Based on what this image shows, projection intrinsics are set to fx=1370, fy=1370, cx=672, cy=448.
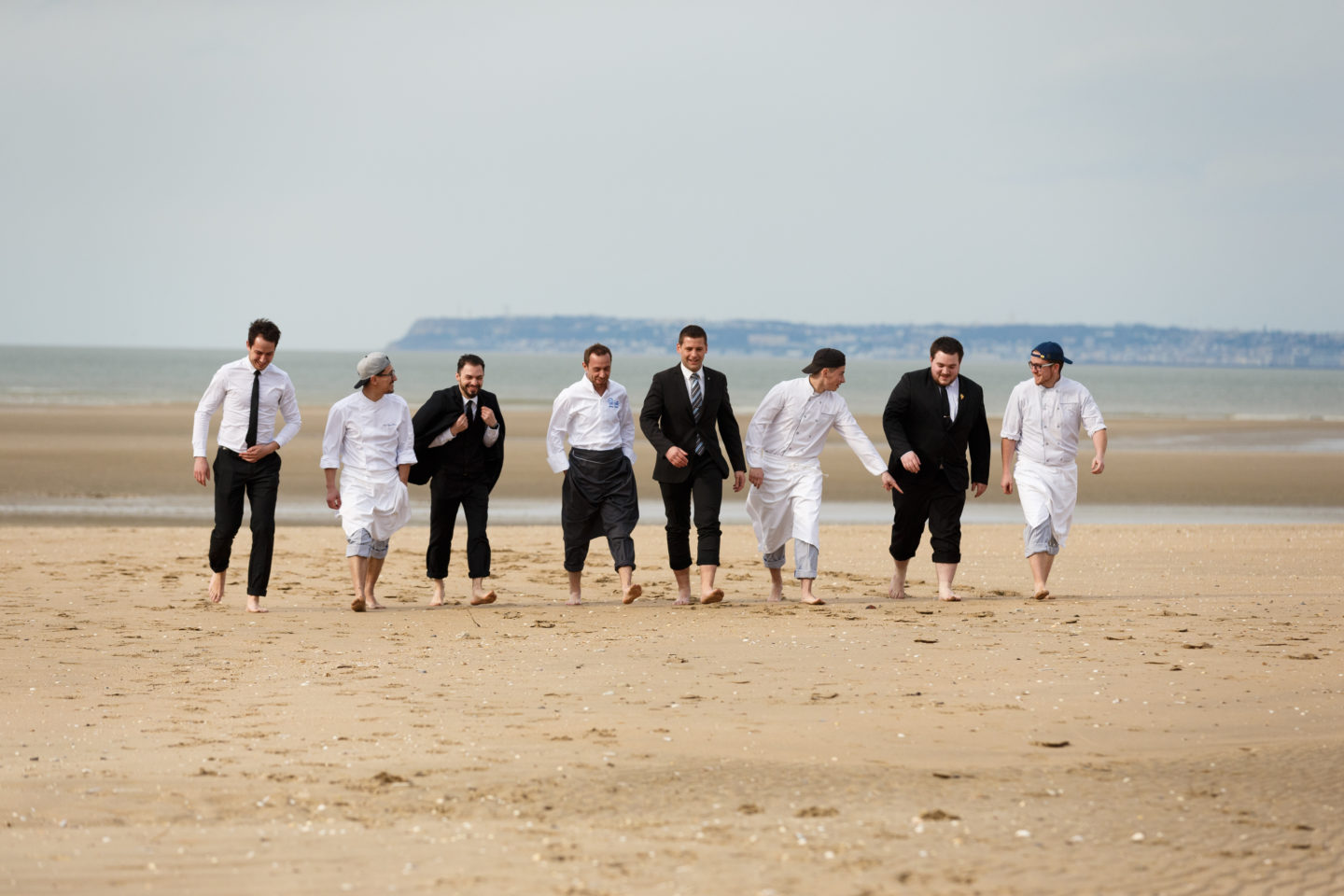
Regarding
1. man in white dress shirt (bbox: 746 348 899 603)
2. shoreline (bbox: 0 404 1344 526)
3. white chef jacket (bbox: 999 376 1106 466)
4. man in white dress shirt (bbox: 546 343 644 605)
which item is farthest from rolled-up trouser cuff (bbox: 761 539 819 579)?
shoreline (bbox: 0 404 1344 526)

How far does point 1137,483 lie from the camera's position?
20438 millimetres

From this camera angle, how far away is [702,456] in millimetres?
8992

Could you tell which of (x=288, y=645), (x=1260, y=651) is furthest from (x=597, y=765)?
(x=1260, y=651)

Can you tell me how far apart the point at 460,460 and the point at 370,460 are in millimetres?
619

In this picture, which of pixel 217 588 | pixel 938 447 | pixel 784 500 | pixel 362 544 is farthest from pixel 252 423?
pixel 938 447

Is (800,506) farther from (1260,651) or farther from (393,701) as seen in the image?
(393,701)

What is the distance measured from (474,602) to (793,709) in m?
3.71

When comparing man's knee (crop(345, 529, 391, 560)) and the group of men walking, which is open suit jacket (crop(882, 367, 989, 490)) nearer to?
the group of men walking

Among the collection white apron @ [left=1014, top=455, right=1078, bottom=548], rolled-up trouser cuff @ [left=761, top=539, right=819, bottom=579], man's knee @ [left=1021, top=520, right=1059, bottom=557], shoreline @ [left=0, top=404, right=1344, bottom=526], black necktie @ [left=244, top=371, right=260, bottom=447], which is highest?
black necktie @ [left=244, top=371, right=260, bottom=447]

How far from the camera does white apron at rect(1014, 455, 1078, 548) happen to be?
8820mm

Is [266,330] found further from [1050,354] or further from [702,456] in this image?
[1050,354]

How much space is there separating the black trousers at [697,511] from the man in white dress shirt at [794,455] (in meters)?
0.28

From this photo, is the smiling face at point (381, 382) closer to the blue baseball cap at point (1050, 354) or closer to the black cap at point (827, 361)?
the black cap at point (827, 361)

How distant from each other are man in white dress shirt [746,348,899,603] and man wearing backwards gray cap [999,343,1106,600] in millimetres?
891
